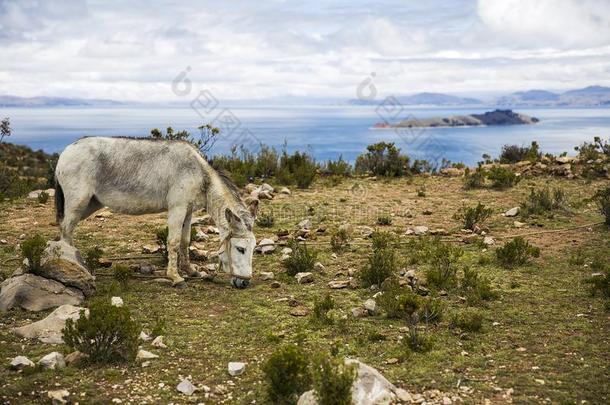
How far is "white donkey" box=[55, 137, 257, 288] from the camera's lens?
31.8 feet

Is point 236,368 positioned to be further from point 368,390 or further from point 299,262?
point 299,262

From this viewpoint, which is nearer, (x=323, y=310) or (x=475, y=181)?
(x=323, y=310)

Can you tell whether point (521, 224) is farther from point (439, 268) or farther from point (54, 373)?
point (54, 373)

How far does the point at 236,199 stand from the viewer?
9.77 meters

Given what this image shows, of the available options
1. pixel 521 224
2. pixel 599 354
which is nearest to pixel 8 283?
pixel 599 354

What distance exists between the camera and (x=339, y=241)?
12070 mm

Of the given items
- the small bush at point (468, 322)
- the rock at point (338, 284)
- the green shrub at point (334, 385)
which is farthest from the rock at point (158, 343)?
the small bush at point (468, 322)

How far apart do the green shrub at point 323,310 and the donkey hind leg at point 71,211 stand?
13.9 feet

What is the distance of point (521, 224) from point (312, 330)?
7584mm

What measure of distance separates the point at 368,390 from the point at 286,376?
787 mm

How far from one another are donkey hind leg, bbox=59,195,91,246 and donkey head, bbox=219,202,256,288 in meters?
2.42

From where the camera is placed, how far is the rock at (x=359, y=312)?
818 cm

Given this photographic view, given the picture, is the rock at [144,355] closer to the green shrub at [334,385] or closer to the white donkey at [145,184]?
the green shrub at [334,385]

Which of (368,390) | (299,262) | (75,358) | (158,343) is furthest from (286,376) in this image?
(299,262)
